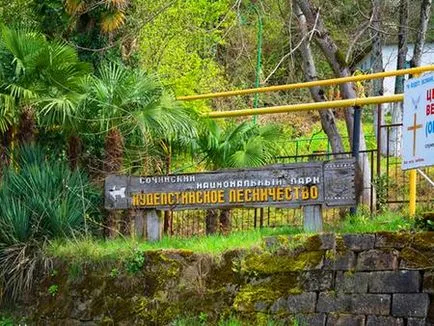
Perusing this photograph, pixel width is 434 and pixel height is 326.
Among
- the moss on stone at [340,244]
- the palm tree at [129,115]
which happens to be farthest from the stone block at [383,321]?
the palm tree at [129,115]

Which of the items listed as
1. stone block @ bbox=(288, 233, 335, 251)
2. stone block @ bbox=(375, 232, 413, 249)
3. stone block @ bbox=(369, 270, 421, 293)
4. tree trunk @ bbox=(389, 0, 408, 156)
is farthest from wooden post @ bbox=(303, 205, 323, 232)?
tree trunk @ bbox=(389, 0, 408, 156)

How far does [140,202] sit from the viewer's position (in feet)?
30.9

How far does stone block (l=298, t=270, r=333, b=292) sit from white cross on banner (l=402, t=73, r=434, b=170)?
1.22 meters

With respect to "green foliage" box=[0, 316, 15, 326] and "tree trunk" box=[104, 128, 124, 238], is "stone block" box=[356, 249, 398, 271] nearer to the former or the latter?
"tree trunk" box=[104, 128, 124, 238]

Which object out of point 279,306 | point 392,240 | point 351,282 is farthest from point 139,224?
point 392,240

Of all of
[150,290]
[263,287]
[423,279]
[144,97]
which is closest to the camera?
[423,279]

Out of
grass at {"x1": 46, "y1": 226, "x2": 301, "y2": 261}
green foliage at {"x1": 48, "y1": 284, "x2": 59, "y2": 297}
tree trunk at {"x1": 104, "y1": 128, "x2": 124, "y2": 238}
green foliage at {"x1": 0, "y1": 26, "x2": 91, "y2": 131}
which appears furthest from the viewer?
green foliage at {"x1": 0, "y1": 26, "x2": 91, "y2": 131}

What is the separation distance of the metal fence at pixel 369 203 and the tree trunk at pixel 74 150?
1437 millimetres

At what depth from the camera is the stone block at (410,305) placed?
22.4 feet

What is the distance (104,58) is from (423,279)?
26.5 ft

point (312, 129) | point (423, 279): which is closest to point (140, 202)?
point (423, 279)

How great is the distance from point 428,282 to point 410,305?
0.81ft

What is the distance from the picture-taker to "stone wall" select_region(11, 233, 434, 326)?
23.1 ft

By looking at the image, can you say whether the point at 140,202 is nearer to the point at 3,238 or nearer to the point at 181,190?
the point at 181,190
